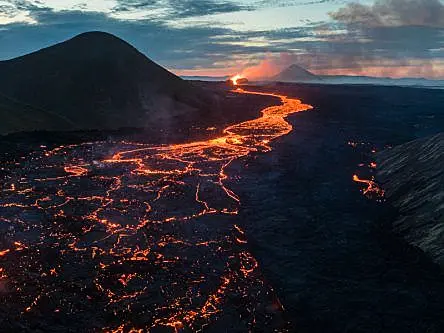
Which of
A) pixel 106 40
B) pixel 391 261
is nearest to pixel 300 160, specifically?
pixel 391 261

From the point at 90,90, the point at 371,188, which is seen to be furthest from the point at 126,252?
the point at 90,90

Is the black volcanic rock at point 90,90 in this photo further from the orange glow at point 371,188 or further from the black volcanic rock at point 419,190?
the black volcanic rock at point 419,190

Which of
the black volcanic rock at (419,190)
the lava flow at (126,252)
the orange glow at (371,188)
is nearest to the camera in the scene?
the lava flow at (126,252)

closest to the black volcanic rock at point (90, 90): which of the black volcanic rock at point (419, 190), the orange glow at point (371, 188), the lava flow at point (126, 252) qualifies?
the lava flow at point (126, 252)

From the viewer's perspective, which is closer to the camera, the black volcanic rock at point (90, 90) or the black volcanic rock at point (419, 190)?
the black volcanic rock at point (419, 190)

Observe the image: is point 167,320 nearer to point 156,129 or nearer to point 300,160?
point 300,160

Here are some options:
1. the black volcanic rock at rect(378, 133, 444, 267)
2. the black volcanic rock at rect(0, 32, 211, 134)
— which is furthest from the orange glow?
the black volcanic rock at rect(0, 32, 211, 134)

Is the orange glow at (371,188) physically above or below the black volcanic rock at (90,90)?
below
